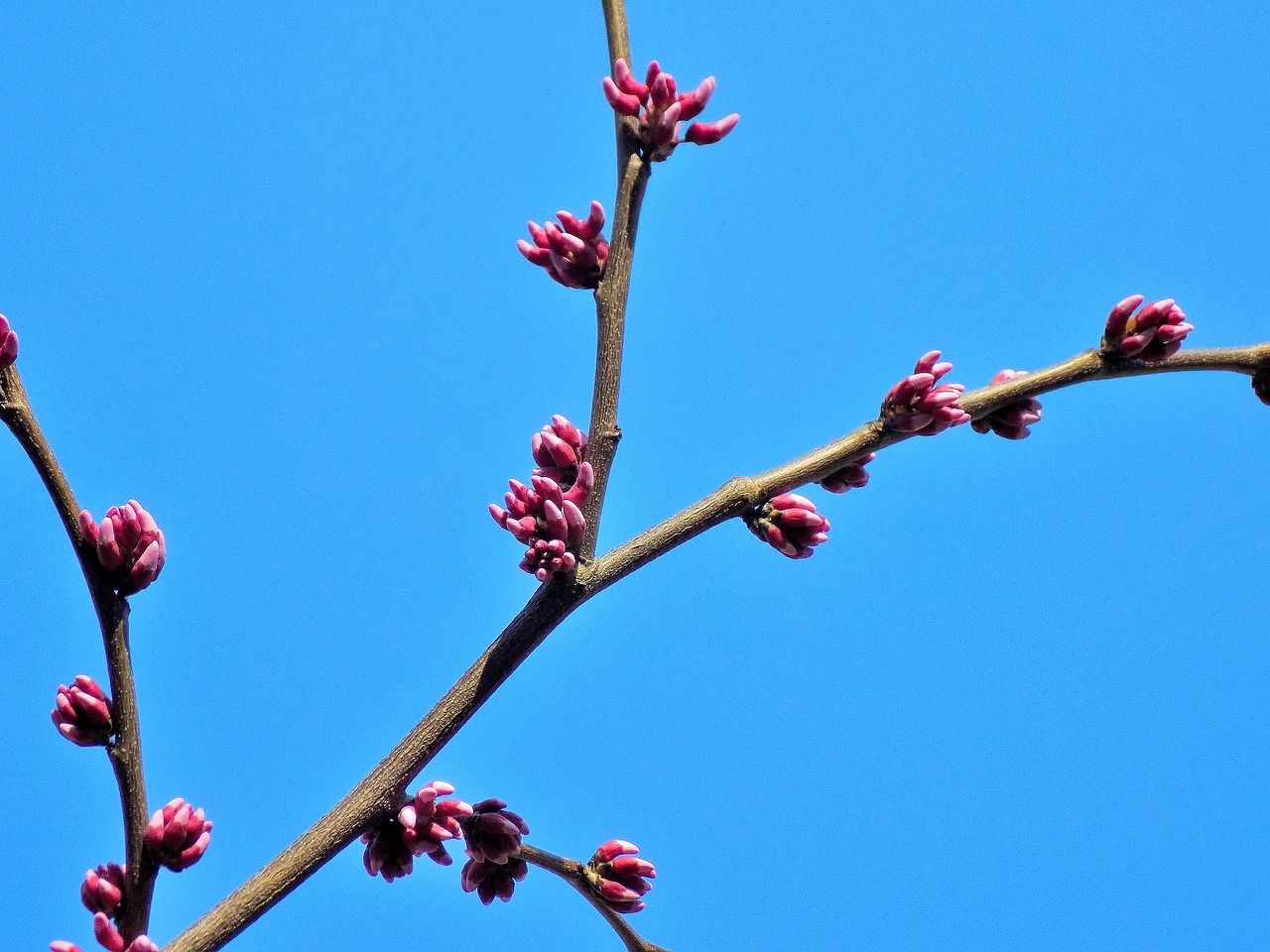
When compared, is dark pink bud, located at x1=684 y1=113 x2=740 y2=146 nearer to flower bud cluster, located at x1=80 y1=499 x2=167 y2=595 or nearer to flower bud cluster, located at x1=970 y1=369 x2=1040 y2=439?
flower bud cluster, located at x1=970 y1=369 x2=1040 y2=439

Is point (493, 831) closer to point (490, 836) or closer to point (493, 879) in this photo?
point (490, 836)

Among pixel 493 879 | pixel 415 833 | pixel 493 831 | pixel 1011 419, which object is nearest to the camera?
pixel 415 833

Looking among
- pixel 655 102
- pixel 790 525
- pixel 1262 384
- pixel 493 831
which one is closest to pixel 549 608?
pixel 493 831

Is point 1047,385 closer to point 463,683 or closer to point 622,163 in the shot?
point 622,163

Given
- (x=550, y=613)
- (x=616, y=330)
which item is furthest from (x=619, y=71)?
(x=550, y=613)

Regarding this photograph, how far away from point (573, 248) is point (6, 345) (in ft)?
4.75

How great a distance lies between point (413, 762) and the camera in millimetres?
2758

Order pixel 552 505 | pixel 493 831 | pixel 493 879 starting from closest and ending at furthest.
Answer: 1. pixel 552 505
2. pixel 493 831
3. pixel 493 879

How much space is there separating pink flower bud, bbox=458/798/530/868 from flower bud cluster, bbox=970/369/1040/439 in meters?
1.81

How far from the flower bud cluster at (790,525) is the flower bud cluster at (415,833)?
1.14 metres

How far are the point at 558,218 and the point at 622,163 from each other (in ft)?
0.83

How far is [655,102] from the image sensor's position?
3.04m

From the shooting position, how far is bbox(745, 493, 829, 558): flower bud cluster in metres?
3.27

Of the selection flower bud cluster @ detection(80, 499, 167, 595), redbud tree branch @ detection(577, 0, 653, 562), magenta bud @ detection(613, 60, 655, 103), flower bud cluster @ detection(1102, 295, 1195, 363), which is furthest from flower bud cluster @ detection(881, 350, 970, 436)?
A: flower bud cluster @ detection(80, 499, 167, 595)
